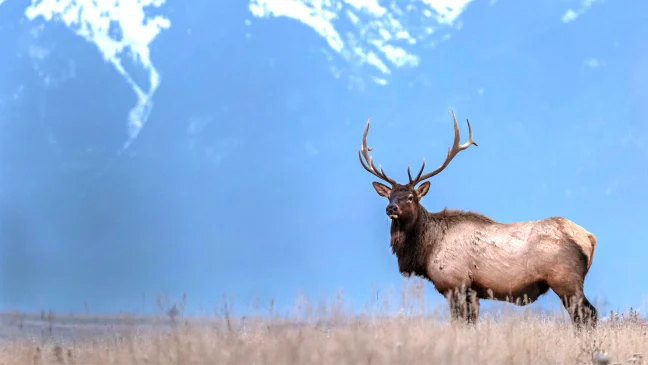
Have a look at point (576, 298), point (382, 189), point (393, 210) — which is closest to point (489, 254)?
point (576, 298)

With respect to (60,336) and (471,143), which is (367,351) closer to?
(60,336)

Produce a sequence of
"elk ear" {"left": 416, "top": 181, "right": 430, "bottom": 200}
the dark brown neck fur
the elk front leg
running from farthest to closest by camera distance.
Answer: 1. "elk ear" {"left": 416, "top": 181, "right": 430, "bottom": 200}
2. the dark brown neck fur
3. the elk front leg

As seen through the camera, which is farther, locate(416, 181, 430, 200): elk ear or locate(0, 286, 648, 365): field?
locate(416, 181, 430, 200): elk ear

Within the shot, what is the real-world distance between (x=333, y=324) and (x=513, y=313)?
2707mm

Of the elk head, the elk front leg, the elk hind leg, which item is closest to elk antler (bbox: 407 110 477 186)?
the elk head

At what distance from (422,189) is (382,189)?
22.9 inches

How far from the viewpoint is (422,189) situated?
11.3 meters

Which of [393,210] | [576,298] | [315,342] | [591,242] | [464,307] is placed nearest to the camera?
[315,342]

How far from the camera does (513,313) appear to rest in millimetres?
9570

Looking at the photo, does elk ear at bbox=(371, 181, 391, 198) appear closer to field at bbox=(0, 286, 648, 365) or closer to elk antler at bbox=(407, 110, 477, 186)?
elk antler at bbox=(407, 110, 477, 186)

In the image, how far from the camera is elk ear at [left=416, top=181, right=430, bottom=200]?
11.3 meters

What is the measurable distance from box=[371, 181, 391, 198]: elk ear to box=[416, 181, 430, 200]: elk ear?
42 centimetres

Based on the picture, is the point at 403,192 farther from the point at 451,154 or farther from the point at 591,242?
the point at 591,242

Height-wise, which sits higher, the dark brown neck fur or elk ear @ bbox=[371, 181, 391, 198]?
elk ear @ bbox=[371, 181, 391, 198]
